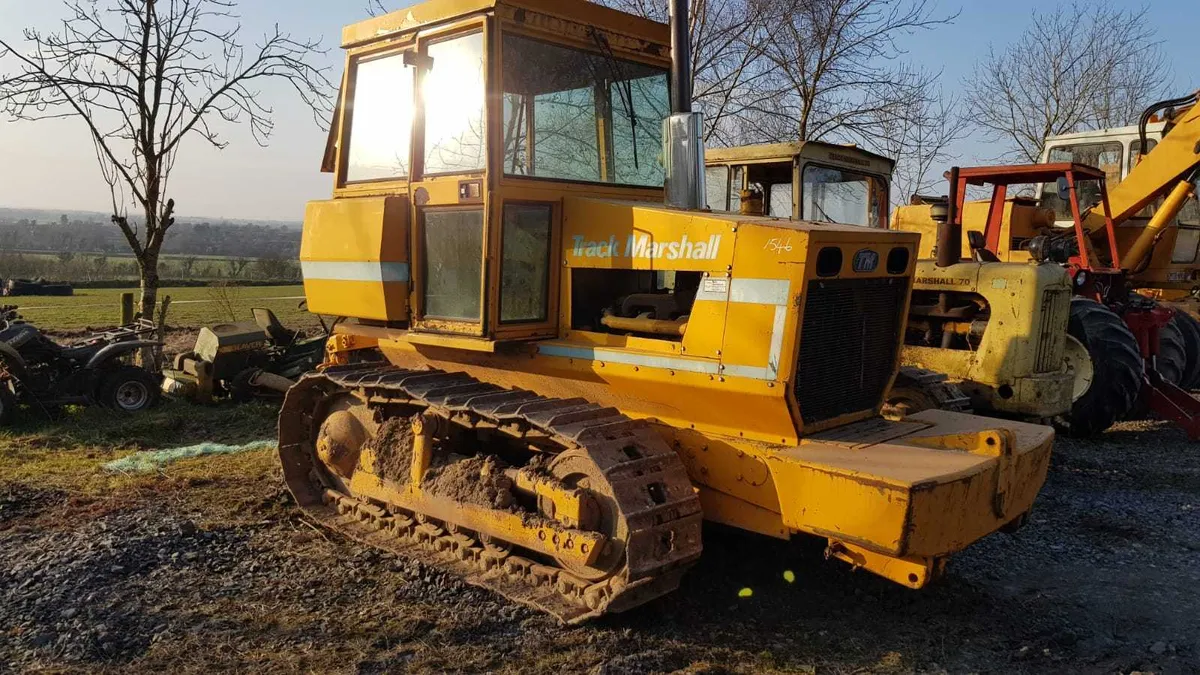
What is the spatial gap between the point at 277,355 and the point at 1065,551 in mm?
8605

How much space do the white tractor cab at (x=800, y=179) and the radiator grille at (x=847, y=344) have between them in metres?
3.75

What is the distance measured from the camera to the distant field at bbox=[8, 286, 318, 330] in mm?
18438

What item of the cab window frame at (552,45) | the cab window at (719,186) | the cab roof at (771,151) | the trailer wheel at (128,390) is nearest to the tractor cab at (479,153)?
the cab window frame at (552,45)

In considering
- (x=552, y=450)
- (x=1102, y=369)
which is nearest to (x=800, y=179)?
(x=1102, y=369)

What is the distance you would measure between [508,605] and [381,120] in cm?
304

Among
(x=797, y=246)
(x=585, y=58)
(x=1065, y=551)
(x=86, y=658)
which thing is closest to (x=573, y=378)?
(x=797, y=246)

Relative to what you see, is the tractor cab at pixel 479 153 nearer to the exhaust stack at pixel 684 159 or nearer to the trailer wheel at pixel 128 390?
the exhaust stack at pixel 684 159

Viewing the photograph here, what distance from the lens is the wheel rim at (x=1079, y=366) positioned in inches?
334

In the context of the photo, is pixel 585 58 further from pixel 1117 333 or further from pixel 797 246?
pixel 1117 333

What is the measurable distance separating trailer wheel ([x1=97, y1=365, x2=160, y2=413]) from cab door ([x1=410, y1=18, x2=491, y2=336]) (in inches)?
227

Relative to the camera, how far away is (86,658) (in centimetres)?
390

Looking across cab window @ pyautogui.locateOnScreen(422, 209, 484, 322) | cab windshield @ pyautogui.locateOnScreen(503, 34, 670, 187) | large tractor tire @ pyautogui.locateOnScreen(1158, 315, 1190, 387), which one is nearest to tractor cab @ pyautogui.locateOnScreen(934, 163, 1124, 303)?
large tractor tire @ pyautogui.locateOnScreen(1158, 315, 1190, 387)

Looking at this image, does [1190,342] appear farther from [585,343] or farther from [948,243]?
[585,343]

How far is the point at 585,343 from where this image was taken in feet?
15.9
